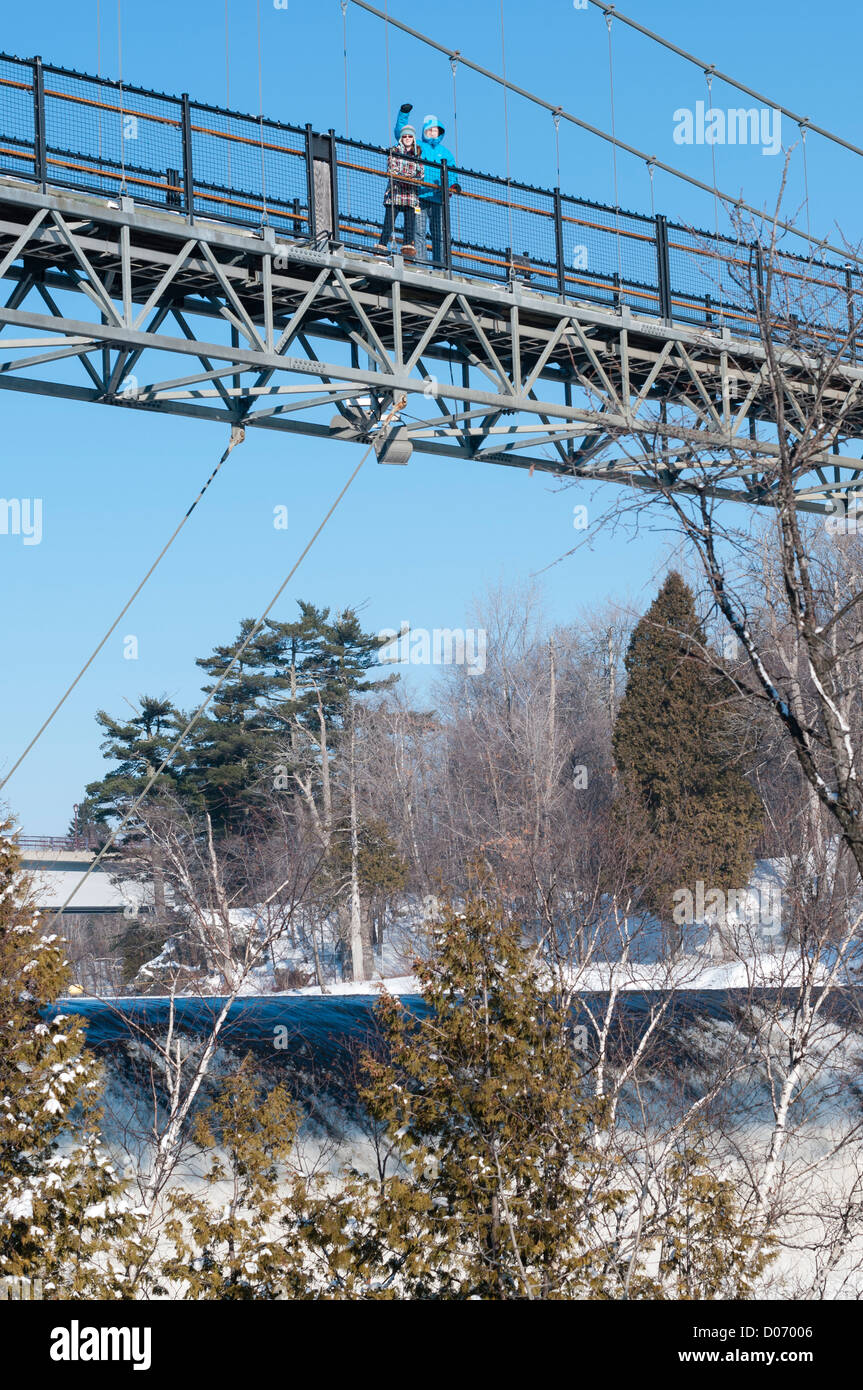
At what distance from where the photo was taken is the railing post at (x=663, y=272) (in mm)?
16469

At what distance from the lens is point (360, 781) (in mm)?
41031

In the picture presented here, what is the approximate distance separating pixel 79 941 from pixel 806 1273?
146 feet

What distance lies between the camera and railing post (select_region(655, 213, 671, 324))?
16.5 metres

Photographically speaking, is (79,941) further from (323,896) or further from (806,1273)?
(806,1273)

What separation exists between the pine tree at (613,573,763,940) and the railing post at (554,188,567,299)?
16.7 meters

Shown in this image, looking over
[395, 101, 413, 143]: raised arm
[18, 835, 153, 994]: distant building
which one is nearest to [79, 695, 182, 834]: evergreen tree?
[18, 835, 153, 994]: distant building

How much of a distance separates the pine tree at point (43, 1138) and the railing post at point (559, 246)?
892 centimetres

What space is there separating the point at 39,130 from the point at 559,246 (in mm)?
5963

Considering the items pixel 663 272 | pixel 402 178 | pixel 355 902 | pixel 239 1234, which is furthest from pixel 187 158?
pixel 355 902

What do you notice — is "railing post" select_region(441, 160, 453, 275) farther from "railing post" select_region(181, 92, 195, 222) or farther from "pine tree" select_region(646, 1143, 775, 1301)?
"pine tree" select_region(646, 1143, 775, 1301)

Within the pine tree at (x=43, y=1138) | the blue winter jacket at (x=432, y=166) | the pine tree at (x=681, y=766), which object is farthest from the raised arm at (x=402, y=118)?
the pine tree at (x=681, y=766)

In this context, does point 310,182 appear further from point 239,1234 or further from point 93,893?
point 93,893

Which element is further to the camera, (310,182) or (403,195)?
(403,195)

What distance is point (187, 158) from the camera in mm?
12797
